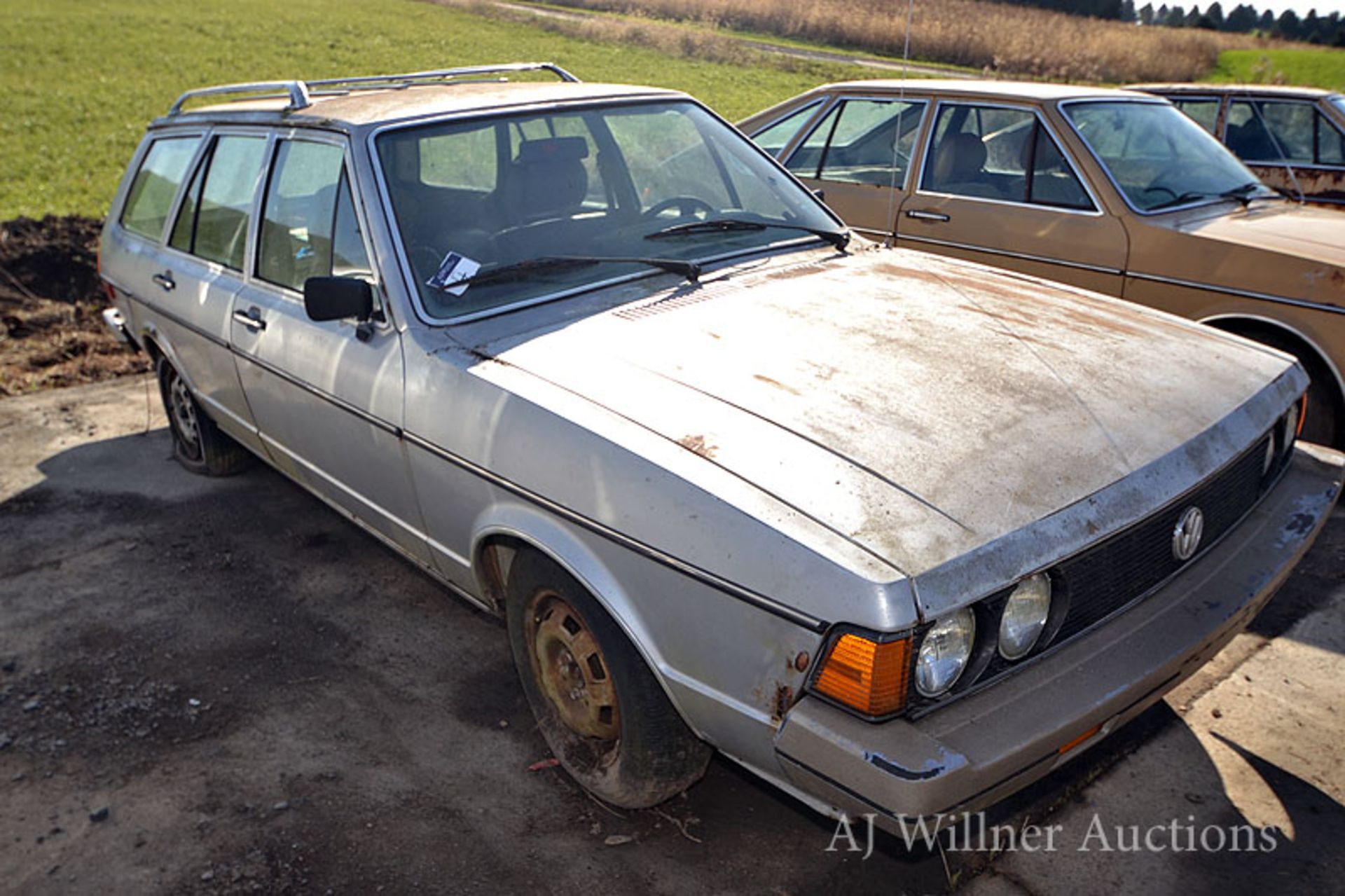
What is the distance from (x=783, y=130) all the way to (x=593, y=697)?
4588 mm

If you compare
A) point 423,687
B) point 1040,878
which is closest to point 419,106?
point 423,687

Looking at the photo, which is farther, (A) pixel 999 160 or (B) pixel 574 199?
(A) pixel 999 160

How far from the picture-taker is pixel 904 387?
261 cm

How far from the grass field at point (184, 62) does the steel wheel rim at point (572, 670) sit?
10860mm

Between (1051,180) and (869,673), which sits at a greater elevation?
(1051,180)

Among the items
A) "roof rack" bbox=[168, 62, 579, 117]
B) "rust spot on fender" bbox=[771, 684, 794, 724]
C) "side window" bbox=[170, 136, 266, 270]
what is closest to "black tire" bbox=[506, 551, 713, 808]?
"rust spot on fender" bbox=[771, 684, 794, 724]

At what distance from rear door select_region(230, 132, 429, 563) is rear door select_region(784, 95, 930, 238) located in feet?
9.48

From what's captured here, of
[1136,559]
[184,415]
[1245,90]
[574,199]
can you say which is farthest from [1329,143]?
[184,415]

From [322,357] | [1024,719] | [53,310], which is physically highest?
[322,357]

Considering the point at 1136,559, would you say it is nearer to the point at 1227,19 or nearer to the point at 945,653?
the point at 945,653

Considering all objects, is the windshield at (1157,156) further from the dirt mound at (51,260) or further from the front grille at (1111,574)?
the dirt mound at (51,260)

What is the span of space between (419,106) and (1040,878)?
3.01 metres

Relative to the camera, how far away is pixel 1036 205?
5254 mm

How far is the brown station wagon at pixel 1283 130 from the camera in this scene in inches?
287
